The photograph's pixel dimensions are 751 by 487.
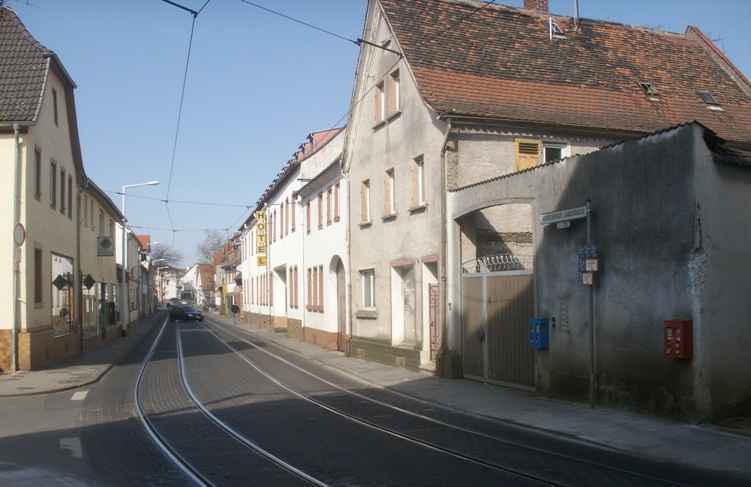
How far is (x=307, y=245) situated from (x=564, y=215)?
870 inches

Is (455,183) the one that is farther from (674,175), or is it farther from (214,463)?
(214,463)

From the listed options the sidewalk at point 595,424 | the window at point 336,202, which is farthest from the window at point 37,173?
the sidewalk at point 595,424

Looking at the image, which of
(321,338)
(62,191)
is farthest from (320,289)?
(62,191)

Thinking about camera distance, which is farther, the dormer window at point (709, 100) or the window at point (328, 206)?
the window at point (328, 206)

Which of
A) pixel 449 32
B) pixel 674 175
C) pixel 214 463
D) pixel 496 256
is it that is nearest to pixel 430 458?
pixel 214 463

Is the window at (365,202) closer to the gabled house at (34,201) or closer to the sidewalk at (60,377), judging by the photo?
the sidewalk at (60,377)

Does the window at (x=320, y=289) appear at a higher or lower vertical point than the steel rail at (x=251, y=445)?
higher

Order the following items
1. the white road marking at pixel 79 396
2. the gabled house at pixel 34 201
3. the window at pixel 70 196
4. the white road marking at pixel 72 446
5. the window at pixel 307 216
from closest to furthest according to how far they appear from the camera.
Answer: the white road marking at pixel 72 446 → the white road marking at pixel 79 396 → the gabled house at pixel 34 201 → the window at pixel 70 196 → the window at pixel 307 216

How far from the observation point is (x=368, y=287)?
2547cm

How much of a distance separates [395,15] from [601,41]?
746 centimetres

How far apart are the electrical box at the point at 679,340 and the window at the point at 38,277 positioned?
17386mm

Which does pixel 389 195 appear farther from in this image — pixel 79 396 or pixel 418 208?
pixel 79 396

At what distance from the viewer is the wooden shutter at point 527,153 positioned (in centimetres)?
1919

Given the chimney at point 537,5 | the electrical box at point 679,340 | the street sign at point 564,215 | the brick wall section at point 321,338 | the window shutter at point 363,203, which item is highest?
the chimney at point 537,5
